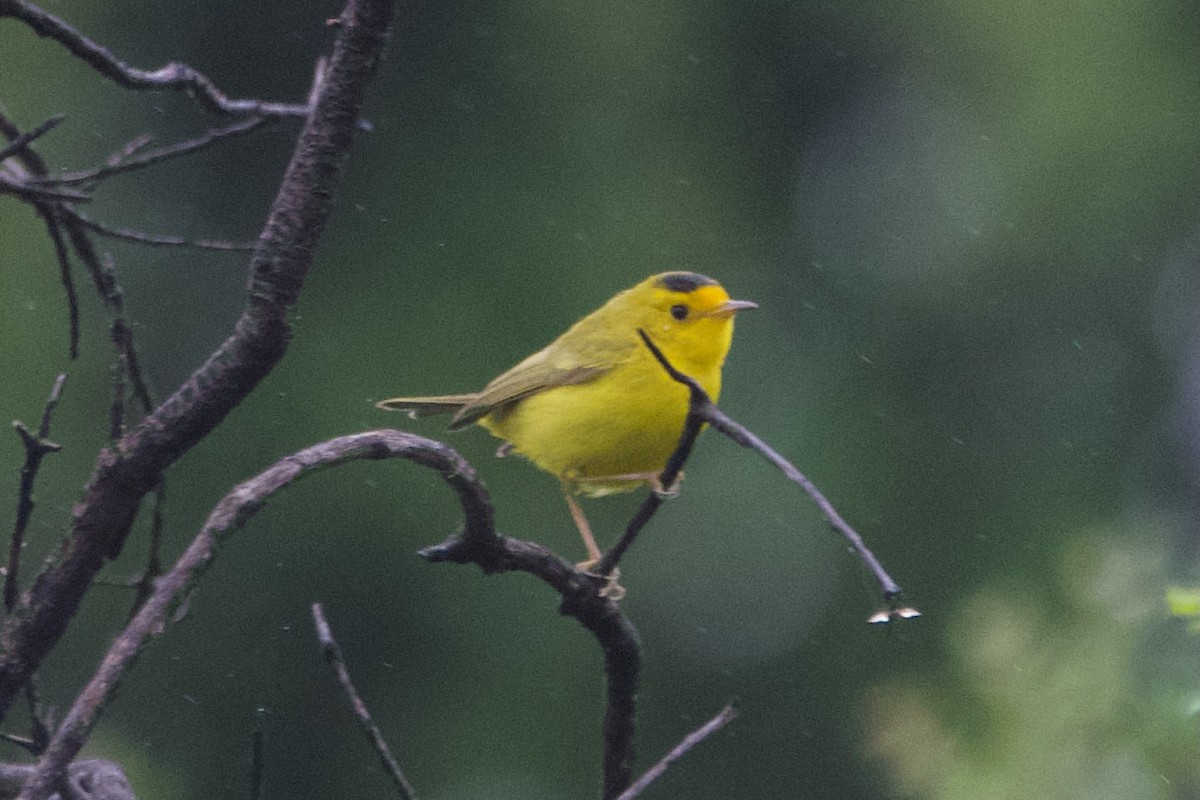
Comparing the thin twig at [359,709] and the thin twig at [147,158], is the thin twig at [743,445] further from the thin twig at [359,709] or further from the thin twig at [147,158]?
the thin twig at [147,158]

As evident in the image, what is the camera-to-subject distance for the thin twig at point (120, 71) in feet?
5.55

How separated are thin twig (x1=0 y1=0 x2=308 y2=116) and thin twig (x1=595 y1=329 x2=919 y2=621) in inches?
26.6

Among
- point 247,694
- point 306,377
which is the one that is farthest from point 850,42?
point 247,694

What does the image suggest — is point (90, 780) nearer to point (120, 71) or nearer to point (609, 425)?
point (120, 71)

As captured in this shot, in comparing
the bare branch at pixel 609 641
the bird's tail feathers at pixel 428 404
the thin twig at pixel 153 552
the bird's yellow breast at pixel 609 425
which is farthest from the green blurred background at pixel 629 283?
the thin twig at pixel 153 552

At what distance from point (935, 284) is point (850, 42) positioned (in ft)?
5.01

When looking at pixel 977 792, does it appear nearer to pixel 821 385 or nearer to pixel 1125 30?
pixel 821 385

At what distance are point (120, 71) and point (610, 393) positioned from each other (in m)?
1.94

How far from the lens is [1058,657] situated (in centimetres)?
323

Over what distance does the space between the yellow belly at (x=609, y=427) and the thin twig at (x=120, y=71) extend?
158 cm

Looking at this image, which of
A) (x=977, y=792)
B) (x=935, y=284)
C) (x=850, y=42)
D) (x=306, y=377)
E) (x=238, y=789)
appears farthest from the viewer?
(x=850, y=42)

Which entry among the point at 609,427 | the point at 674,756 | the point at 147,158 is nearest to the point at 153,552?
the point at 147,158

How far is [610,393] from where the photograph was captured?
143 inches

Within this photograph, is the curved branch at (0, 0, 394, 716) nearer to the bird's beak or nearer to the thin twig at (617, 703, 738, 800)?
the thin twig at (617, 703, 738, 800)
